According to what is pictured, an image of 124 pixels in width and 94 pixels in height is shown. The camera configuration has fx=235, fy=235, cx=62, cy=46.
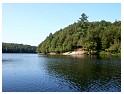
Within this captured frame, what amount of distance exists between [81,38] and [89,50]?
9.10 meters

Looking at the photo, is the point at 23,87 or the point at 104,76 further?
the point at 104,76

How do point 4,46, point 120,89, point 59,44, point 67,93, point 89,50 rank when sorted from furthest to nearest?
point 4,46 → point 59,44 → point 89,50 → point 120,89 → point 67,93

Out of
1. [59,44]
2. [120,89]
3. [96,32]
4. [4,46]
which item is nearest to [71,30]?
[59,44]

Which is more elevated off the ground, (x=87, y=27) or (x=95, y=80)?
(x=87, y=27)

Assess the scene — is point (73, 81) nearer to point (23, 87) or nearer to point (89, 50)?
point (23, 87)

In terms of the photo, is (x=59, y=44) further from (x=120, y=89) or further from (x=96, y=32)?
(x=120, y=89)

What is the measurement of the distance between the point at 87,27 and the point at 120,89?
88.2 metres

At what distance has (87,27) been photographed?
115 m

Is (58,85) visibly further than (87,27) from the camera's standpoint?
No

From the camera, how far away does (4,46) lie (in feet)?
584

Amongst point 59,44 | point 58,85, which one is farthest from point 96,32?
point 58,85

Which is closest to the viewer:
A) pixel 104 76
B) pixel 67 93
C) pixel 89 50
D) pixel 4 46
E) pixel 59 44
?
pixel 67 93

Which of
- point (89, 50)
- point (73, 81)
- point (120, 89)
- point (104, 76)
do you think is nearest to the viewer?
point (120, 89)

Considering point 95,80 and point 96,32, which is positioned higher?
point 96,32
